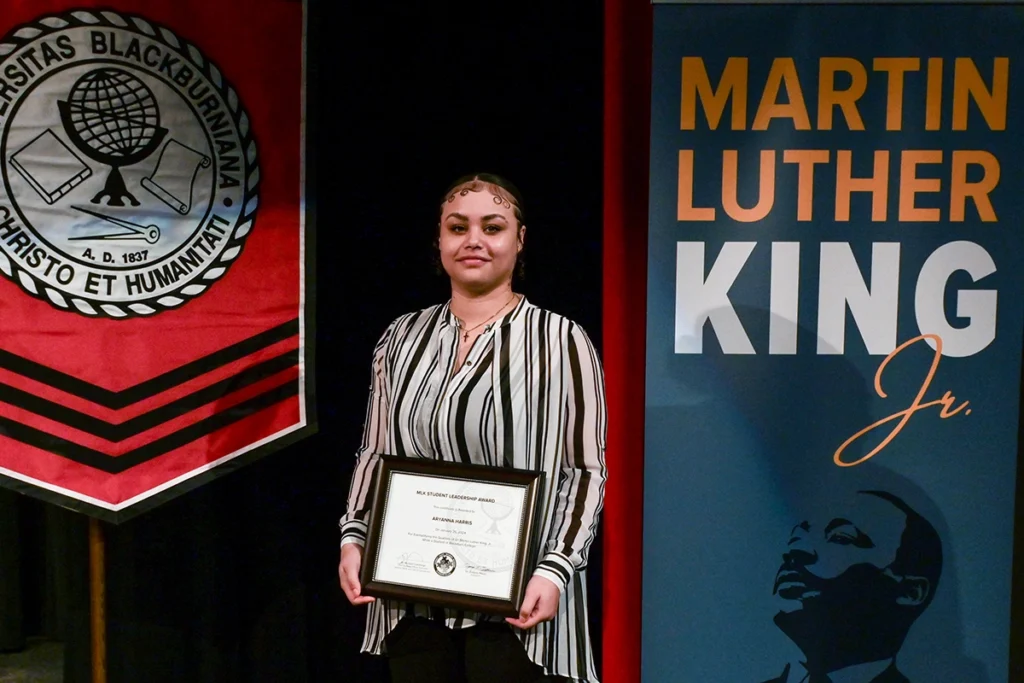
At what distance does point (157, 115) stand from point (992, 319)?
1.96m

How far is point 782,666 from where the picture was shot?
76.9 inches

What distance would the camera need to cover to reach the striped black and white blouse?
5.38 feet

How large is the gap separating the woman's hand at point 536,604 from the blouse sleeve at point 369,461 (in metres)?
0.35

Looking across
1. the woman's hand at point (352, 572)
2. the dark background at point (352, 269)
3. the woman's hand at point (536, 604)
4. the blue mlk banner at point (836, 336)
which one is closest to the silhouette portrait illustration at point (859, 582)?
the blue mlk banner at point (836, 336)

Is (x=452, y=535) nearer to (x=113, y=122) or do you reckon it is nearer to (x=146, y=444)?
(x=146, y=444)

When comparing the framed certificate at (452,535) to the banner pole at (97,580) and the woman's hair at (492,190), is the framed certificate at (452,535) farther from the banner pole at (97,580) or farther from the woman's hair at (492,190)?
the banner pole at (97,580)

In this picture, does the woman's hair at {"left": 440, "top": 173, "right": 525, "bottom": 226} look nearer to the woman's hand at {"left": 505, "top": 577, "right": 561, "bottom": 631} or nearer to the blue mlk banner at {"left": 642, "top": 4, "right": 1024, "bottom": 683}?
the blue mlk banner at {"left": 642, "top": 4, "right": 1024, "bottom": 683}

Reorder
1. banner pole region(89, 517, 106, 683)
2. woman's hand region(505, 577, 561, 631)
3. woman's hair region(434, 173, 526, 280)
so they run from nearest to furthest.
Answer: woman's hand region(505, 577, 561, 631) < woman's hair region(434, 173, 526, 280) < banner pole region(89, 517, 106, 683)

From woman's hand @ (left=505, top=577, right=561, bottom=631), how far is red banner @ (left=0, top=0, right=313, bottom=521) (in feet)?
2.62

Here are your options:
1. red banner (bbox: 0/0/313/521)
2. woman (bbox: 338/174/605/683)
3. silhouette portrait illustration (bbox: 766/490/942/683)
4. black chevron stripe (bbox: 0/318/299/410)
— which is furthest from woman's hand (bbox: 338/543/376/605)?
silhouette portrait illustration (bbox: 766/490/942/683)

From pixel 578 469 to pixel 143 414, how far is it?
1060 millimetres

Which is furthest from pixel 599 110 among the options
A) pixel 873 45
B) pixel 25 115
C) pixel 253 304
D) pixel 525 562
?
pixel 25 115

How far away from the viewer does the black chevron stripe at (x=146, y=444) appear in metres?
1.95

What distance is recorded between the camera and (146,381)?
2012 millimetres
